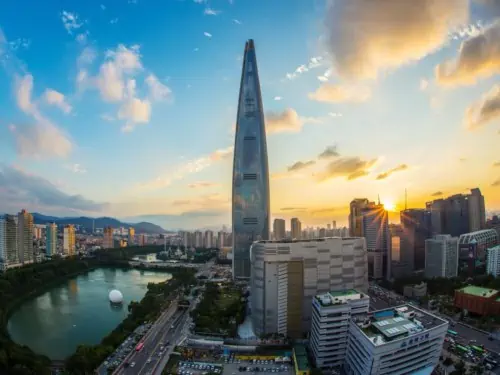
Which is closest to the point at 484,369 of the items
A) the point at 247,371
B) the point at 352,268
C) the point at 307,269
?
the point at 352,268

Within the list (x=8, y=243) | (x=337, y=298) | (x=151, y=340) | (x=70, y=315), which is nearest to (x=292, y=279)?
(x=337, y=298)

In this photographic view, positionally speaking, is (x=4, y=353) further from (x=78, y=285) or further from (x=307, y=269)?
(x=78, y=285)

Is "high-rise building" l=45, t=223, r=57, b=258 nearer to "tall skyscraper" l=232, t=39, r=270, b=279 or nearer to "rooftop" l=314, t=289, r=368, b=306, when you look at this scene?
"tall skyscraper" l=232, t=39, r=270, b=279

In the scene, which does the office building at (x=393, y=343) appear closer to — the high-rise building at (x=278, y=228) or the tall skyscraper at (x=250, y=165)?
the tall skyscraper at (x=250, y=165)

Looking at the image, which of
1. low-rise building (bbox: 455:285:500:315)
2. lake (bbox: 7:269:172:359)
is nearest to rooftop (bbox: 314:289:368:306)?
low-rise building (bbox: 455:285:500:315)

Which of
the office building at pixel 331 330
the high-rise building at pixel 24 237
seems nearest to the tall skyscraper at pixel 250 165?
the office building at pixel 331 330

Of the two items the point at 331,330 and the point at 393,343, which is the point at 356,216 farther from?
the point at 393,343
